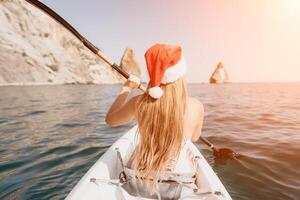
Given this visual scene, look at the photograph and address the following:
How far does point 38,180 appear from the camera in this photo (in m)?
5.11

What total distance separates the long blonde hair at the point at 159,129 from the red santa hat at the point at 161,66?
0.08m

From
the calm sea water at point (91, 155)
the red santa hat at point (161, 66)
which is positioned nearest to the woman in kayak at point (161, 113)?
the red santa hat at point (161, 66)

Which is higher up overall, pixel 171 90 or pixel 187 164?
pixel 171 90

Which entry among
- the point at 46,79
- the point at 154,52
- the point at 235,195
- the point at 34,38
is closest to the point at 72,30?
the point at 154,52

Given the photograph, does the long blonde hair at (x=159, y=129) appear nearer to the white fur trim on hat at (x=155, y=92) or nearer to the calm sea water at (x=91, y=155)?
the white fur trim on hat at (x=155, y=92)

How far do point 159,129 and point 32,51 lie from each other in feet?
227

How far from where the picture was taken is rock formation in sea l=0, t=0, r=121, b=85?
5494 cm

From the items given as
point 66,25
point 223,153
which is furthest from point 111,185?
point 223,153

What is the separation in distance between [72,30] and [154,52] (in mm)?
2467

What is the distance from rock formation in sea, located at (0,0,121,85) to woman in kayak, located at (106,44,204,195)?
5529cm

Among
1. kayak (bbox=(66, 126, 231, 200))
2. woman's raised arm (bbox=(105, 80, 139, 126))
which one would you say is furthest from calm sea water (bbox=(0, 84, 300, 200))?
woman's raised arm (bbox=(105, 80, 139, 126))

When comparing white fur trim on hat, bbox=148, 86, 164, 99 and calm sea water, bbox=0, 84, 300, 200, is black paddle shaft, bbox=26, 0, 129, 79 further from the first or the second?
calm sea water, bbox=0, 84, 300, 200

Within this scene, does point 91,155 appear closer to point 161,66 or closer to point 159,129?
point 159,129

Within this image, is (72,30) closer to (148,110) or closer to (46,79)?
(148,110)
